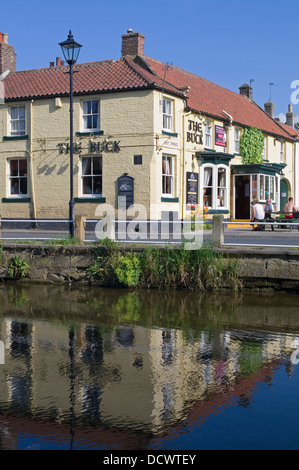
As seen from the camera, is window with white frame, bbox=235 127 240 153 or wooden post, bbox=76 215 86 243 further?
window with white frame, bbox=235 127 240 153

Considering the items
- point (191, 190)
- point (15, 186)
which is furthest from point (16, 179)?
point (191, 190)

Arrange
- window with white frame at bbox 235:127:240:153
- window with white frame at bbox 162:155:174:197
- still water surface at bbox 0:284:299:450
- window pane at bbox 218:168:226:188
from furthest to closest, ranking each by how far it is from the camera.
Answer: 1. window with white frame at bbox 235:127:240:153
2. window pane at bbox 218:168:226:188
3. window with white frame at bbox 162:155:174:197
4. still water surface at bbox 0:284:299:450

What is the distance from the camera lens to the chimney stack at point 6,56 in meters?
27.0

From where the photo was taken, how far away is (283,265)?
12570 millimetres

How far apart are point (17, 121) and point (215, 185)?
10147 mm

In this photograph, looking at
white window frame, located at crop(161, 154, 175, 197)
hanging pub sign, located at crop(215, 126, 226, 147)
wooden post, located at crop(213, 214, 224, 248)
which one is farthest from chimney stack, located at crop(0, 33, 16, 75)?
wooden post, located at crop(213, 214, 224, 248)

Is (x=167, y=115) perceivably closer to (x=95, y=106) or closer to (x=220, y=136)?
(x=95, y=106)

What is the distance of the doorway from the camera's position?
100 ft

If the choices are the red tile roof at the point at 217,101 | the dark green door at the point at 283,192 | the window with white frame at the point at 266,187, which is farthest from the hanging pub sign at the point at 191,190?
the dark green door at the point at 283,192

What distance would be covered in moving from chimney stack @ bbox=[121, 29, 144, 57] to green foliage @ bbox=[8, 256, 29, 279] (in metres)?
14.1

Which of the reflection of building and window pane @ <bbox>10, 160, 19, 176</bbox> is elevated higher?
window pane @ <bbox>10, 160, 19, 176</bbox>

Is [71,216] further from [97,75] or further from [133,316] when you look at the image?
[97,75]

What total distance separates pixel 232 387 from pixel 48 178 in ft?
66.3

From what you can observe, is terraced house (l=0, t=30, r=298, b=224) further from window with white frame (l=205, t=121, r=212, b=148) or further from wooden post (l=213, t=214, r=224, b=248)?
wooden post (l=213, t=214, r=224, b=248)
